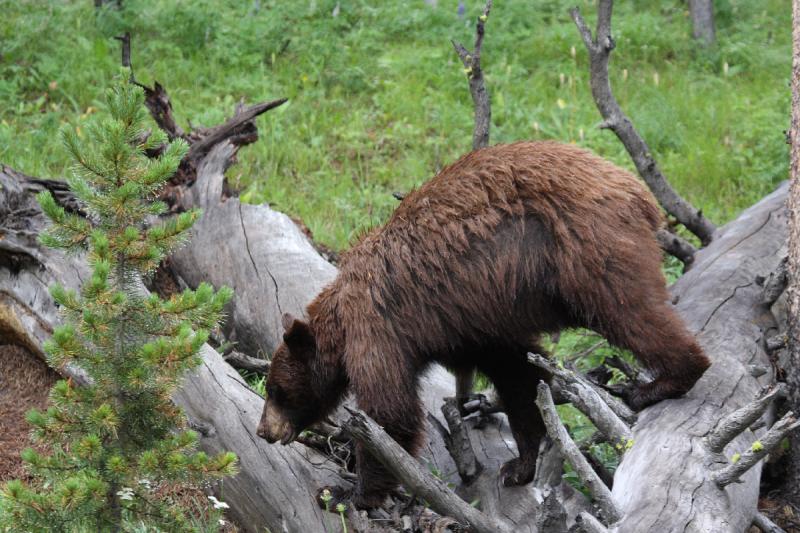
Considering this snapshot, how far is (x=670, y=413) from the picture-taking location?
14.8 ft

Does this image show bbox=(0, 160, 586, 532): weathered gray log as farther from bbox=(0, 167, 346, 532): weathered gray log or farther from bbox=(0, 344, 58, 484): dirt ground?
bbox=(0, 344, 58, 484): dirt ground

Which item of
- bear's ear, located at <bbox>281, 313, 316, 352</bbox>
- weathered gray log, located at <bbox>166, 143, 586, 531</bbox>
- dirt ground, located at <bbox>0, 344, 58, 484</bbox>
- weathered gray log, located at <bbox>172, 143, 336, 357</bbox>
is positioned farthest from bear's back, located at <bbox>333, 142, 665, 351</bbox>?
dirt ground, located at <bbox>0, 344, 58, 484</bbox>

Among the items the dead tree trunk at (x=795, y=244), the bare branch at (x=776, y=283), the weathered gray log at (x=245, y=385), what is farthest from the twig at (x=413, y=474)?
the bare branch at (x=776, y=283)

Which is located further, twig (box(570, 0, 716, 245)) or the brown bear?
twig (box(570, 0, 716, 245))

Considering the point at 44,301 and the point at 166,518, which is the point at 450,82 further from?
the point at 166,518

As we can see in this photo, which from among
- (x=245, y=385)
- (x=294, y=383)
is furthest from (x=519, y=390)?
(x=245, y=385)

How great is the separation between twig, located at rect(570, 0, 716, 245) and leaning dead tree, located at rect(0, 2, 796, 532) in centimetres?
8

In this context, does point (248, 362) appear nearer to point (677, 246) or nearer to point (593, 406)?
point (593, 406)

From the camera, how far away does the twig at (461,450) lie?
511 cm

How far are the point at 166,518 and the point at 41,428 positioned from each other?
0.68 m

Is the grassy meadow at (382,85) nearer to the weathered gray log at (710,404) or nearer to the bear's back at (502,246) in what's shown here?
the weathered gray log at (710,404)

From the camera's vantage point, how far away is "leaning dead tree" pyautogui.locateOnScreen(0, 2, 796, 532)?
393cm

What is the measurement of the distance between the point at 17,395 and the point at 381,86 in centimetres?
610

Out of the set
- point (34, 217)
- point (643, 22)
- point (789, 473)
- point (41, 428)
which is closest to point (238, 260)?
point (34, 217)
